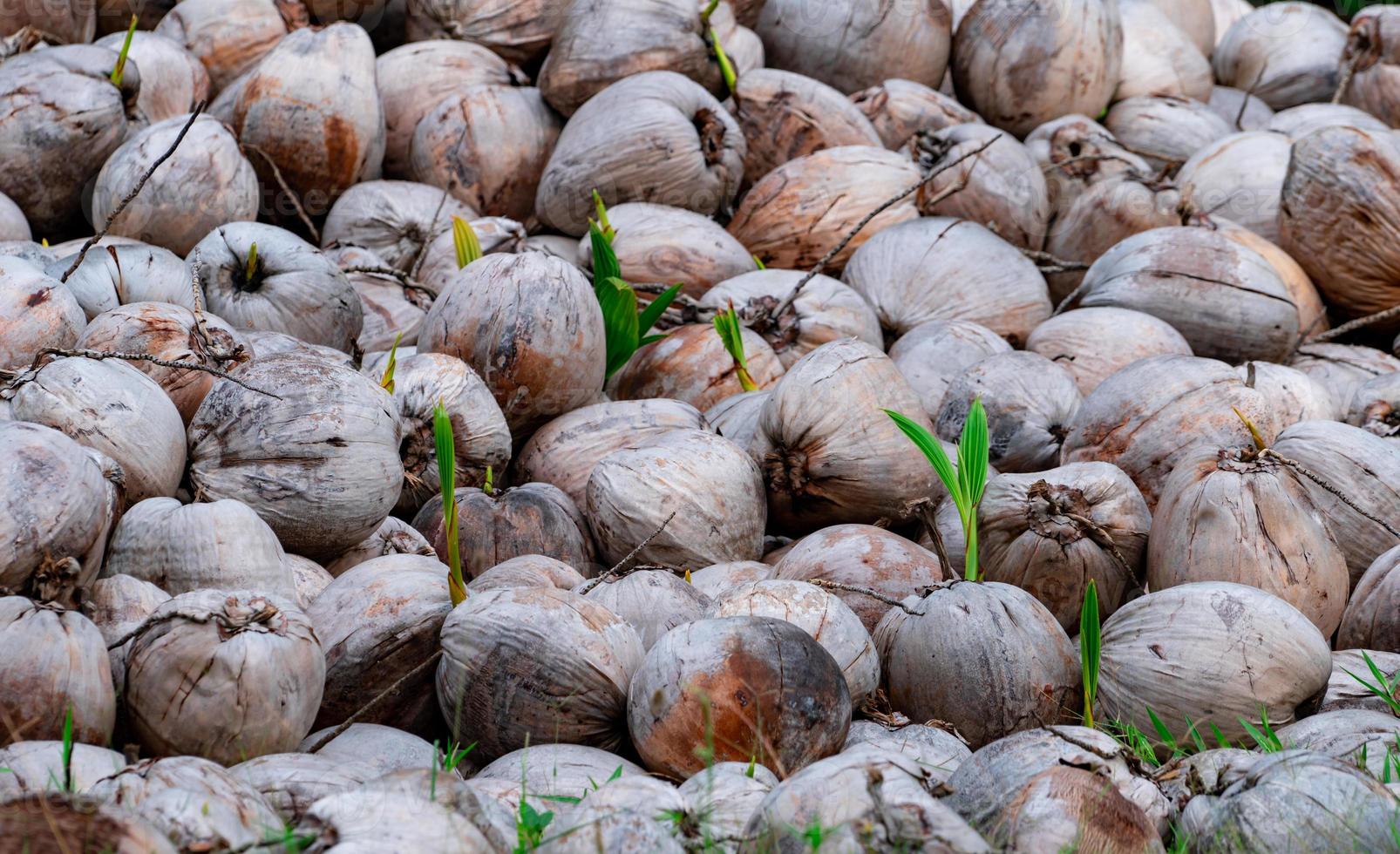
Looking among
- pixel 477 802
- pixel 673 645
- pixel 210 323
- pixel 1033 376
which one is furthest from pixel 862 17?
pixel 477 802

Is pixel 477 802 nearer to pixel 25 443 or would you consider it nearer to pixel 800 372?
pixel 25 443

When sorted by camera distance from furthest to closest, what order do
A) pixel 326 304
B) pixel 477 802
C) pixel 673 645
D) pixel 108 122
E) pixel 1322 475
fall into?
pixel 108 122 < pixel 326 304 < pixel 1322 475 < pixel 673 645 < pixel 477 802

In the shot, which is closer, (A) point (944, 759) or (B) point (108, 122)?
(A) point (944, 759)

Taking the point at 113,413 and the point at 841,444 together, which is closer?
the point at 113,413

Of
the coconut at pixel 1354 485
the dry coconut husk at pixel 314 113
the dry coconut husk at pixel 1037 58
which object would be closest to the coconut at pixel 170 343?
the dry coconut husk at pixel 314 113

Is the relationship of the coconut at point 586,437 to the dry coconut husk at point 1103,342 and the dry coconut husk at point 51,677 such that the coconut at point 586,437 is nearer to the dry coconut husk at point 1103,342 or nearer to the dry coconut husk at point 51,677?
the dry coconut husk at point 1103,342

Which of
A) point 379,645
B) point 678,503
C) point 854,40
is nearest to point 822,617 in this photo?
point 678,503

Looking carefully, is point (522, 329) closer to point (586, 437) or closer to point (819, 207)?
point (586, 437)
